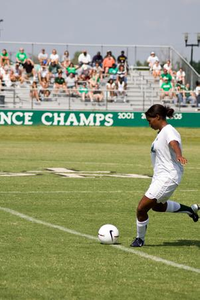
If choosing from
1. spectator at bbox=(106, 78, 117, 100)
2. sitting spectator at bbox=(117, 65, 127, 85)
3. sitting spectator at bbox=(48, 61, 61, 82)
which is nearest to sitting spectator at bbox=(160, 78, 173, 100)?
sitting spectator at bbox=(117, 65, 127, 85)

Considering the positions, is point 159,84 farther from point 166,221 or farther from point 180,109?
point 166,221

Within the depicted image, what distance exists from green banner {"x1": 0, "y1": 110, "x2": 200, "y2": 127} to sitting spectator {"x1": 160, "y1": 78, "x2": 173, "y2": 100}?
336cm

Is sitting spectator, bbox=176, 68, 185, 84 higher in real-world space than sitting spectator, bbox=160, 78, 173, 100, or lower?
higher

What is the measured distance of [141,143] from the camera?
40406 millimetres

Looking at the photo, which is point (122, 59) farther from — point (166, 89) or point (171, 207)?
point (171, 207)

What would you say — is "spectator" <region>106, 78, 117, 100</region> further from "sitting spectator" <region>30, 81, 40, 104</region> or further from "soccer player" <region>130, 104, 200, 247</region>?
"soccer player" <region>130, 104, 200, 247</region>

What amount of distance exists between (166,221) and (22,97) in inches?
1281

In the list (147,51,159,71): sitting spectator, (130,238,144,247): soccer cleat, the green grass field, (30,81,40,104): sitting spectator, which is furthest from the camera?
(147,51,159,71): sitting spectator

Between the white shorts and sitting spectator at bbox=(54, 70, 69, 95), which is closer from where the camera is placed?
the white shorts

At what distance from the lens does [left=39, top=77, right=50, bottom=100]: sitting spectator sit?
4541cm

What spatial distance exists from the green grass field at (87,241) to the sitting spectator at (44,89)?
20.0 meters

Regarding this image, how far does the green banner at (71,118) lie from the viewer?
140 ft

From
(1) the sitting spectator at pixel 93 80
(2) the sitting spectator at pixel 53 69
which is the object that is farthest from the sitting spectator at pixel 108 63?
(2) the sitting spectator at pixel 53 69

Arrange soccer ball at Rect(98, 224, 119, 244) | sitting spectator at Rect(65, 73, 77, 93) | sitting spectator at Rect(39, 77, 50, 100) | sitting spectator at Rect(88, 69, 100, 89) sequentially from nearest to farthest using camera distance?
soccer ball at Rect(98, 224, 119, 244)
sitting spectator at Rect(39, 77, 50, 100)
sitting spectator at Rect(88, 69, 100, 89)
sitting spectator at Rect(65, 73, 77, 93)
